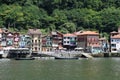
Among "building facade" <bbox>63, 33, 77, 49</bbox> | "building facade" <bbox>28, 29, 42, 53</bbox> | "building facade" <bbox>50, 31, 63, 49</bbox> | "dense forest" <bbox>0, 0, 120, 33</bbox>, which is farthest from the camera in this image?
"dense forest" <bbox>0, 0, 120, 33</bbox>

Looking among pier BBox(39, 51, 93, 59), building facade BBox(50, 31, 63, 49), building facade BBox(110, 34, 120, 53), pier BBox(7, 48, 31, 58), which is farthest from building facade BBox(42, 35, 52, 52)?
pier BBox(7, 48, 31, 58)

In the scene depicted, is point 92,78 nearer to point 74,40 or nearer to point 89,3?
point 74,40

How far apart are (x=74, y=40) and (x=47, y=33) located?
6.82 m

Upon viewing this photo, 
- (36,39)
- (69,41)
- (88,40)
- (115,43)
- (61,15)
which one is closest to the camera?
(36,39)

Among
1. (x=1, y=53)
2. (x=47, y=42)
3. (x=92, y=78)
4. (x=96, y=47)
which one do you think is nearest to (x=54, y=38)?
(x=47, y=42)

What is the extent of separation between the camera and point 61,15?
12681cm

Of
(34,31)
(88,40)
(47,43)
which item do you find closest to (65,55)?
(47,43)

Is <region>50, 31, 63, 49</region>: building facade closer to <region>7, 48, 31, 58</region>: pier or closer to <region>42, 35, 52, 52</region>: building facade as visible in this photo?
<region>42, 35, 52, 52</region>: building facade

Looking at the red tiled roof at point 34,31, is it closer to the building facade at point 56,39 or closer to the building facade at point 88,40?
the building facade at point 56,39

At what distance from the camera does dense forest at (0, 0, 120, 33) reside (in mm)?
121250

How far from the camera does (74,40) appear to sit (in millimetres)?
114250

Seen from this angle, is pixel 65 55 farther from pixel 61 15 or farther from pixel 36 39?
pixel 61 15

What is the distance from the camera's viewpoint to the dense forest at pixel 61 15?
12125cm

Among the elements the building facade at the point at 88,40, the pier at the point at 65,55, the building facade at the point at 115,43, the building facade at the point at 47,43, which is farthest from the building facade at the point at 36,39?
the building facade at the point at 115,43
